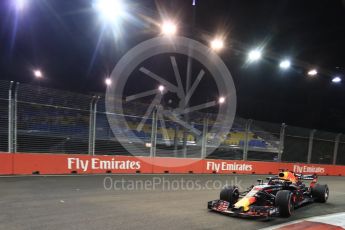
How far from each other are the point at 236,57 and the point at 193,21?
1277 centimetres

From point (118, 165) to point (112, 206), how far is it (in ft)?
20.7

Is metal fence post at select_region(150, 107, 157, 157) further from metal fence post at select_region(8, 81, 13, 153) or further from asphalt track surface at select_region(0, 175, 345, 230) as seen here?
metal fence post at select_region(8, 81, 13, 153)

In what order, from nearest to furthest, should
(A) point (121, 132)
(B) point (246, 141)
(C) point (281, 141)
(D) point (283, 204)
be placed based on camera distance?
1. (D) point (283, 204)
2. (A) point (121, 132)
3. (B) point (246, 141)
4. (C) point (281, 141)

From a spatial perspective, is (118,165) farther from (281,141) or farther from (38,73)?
(38,73)

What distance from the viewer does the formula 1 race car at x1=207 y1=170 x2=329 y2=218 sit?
23.0 feet

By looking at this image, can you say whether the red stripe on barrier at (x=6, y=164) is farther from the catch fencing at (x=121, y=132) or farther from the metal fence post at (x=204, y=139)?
the metal fence post at (x=204, y=139)

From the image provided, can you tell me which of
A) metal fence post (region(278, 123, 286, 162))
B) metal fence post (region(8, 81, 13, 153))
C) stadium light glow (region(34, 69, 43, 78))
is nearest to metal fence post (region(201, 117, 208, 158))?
metal fence post (region(278, 123, 286, 162))

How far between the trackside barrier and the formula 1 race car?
21.6 ft

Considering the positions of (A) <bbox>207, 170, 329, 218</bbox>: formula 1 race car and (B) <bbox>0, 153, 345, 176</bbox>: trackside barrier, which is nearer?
(A) <bbox>207, 170, 329, 218</bbox>: formula 1 race car

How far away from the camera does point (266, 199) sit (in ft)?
25.6

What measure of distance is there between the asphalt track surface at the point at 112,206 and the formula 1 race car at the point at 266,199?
0.63 ft

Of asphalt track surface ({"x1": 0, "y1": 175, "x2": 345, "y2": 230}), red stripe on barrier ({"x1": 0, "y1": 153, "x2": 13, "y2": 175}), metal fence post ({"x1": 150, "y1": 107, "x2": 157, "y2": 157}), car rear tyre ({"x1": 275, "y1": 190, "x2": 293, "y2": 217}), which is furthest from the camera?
metal fence post ({"x1": 150, "y1": 107, "x2": 157, "y2": 157})

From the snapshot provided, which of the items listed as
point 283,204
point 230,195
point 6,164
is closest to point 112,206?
point 230,195

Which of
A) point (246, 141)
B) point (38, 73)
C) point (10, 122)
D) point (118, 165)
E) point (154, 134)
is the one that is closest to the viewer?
point (10, 122)
